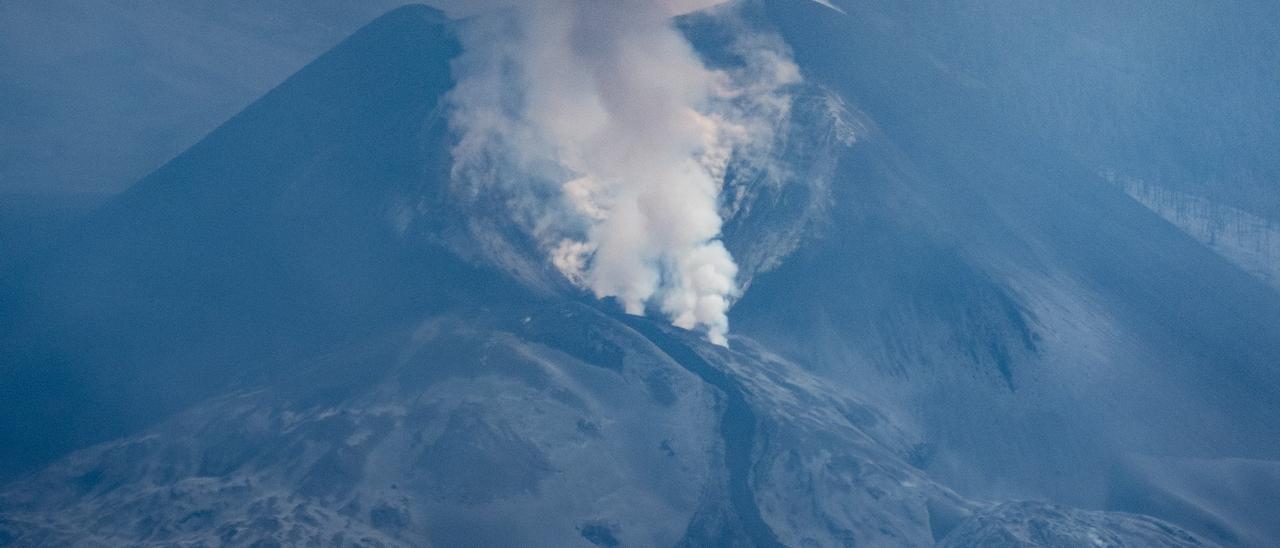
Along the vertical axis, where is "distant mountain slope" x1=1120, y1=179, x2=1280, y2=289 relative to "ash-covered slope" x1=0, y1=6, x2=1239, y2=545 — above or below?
above

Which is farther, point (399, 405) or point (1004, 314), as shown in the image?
point (1004, 314)

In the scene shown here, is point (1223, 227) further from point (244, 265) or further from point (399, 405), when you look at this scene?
point (244, 265)

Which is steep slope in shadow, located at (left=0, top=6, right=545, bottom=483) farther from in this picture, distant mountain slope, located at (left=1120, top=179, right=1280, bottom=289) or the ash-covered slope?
distant mountain slope, located at (left=1120, top=179, right=1280, bottom=289)

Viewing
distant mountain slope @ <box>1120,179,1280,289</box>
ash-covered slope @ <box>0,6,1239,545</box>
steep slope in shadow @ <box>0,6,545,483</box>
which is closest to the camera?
ash-covered slope @ <box>0,6,1239,545</box>

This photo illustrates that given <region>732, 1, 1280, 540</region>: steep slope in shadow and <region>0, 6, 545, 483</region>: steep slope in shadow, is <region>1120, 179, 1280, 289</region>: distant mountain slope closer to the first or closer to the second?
<region>732, 1, 1280, 540</region>: steep slope in shadow

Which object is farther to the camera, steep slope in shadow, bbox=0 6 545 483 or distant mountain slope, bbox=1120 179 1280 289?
distant mountain slope, bbox=1120 179 1280 289

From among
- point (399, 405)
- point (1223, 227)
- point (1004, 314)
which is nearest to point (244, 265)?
point (399, 405)

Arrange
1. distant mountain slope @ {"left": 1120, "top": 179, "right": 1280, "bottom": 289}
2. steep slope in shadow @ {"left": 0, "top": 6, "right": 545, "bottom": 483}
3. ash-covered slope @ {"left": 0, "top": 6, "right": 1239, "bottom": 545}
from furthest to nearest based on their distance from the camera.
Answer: distant mountain slope @ {"left": 1120, "top": 179, "right": 1280, "bottom": 289}, steep slope in shadow @ {"left": 0, "top": 6, "right": 545, "bottom": 483}, ash-covered slope @ {"left": 0, "top": 6, "right": 1239, "bottom": 545}

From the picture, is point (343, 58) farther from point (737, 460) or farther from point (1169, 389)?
point (1169, 389)

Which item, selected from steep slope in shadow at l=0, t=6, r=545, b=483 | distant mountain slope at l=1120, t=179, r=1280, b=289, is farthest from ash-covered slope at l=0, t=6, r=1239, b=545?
distant mountain slope at l=1120, t=179, r=1280, b=289
